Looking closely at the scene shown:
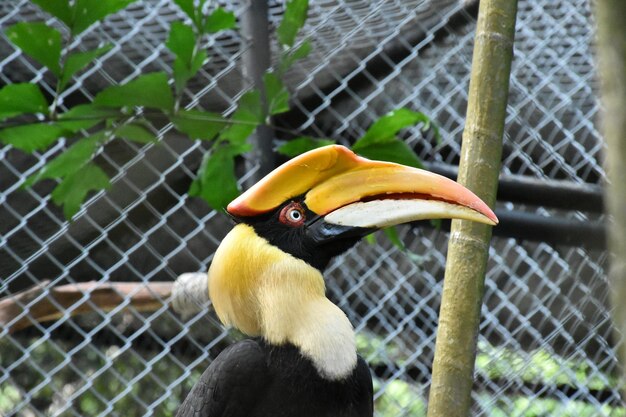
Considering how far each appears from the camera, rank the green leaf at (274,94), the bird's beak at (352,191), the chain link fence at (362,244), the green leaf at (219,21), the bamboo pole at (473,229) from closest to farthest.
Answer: the bamboo pole at (473,229), the bird's beak at (352,191), the green leaf at (219,21), the green leaf at (274,94), the chain link fence at (362,244)

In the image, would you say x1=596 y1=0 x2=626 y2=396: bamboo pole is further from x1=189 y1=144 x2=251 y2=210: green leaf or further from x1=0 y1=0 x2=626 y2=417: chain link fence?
x1=0 y1=0 x2=626 y2=417: chain link fence

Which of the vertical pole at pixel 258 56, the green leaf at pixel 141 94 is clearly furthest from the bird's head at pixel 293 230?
the vertical pole at pixel 258 56

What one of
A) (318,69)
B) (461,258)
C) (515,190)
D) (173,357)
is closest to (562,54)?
Answer: (515,190)

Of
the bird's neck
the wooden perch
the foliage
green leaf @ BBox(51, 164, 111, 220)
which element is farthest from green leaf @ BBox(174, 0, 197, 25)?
the wooden perch

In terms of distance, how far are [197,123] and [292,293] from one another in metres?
0.40

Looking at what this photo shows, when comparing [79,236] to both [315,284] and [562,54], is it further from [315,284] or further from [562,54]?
[562,54]

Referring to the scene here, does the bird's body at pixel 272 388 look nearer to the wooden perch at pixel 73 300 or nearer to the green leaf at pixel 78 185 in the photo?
the green leaf at pixel 78 185

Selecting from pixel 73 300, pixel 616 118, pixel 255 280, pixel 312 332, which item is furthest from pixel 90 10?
pixel 616 118

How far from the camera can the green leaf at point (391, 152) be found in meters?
1.57

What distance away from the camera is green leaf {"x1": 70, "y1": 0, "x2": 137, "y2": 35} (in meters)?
1.34

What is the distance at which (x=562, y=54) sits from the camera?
2393 mm

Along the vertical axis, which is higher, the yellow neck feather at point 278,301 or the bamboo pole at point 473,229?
the bamboo pole at point 473,229

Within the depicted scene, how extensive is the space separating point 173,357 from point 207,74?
2.29 feet

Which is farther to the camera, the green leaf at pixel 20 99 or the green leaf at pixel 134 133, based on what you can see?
the green leaf at pixel 134 133
